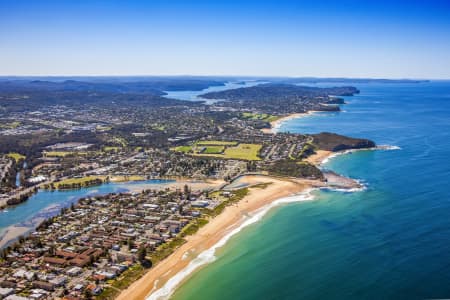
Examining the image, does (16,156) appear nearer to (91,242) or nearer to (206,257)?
(91,242)

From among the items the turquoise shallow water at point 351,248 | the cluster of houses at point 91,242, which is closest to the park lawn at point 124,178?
the cluster of houses at point 91,242

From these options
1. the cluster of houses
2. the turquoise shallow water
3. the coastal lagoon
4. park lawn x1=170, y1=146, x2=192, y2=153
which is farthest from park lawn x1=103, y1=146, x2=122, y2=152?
the turquoise shallow water

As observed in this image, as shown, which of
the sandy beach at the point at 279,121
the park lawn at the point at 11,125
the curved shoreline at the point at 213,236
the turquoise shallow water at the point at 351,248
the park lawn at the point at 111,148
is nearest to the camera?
the turquoise shallow water at the point at 351,248

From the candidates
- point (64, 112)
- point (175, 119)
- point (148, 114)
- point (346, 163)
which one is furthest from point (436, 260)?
point (64, 112)

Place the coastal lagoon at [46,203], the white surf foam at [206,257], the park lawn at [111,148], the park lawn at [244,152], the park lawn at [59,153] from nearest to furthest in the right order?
the white surf foam at [206,257] → the coastal lagoon at [46,203] → the park lawn at [244,152] → the park lawn at [59,153] → the park lawn at [111,148]

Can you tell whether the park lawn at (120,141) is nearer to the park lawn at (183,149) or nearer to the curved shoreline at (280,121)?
the park lawn at (183,149)

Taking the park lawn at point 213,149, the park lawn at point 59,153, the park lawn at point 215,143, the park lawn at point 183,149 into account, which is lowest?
the park lawn at point 59,153
